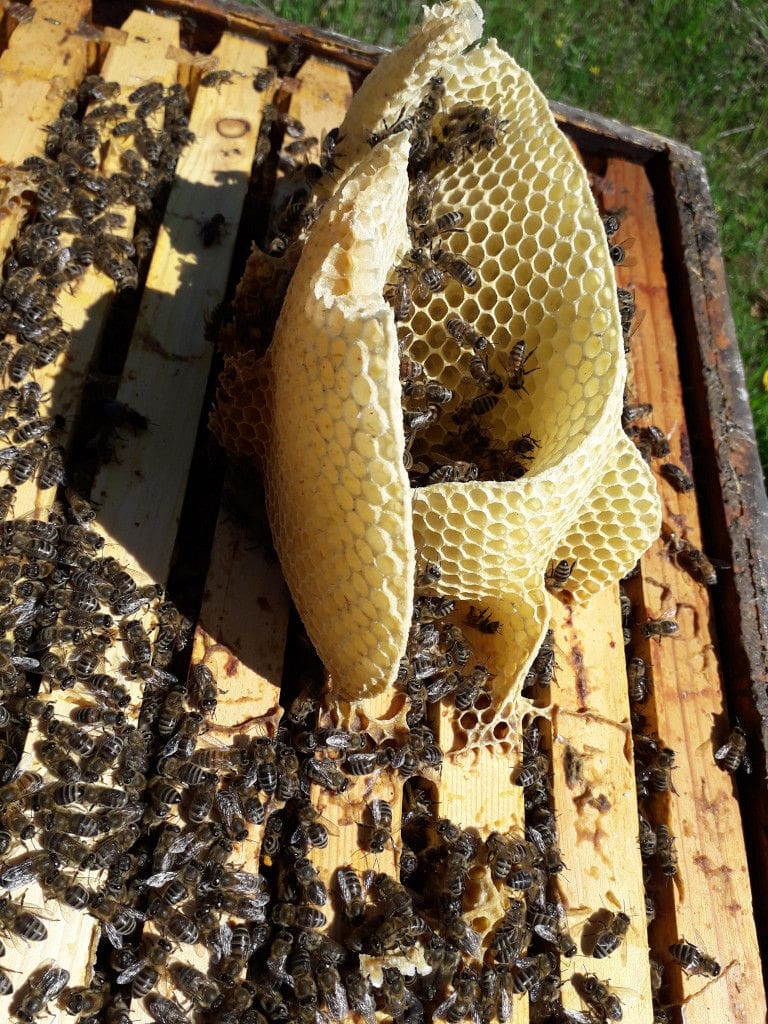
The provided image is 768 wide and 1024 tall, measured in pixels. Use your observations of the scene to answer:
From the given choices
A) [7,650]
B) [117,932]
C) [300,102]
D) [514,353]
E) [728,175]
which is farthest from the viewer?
[728,175]

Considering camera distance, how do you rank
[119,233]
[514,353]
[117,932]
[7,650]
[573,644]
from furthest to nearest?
[119,233]
[573,644]
[514,353]
[7,650]
[117,932]

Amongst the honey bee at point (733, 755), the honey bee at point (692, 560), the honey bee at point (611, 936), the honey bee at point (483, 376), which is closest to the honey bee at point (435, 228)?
the honey bee at point (483, 376)

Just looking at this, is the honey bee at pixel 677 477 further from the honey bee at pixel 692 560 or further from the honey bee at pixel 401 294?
the honey bee at pixel 401 294

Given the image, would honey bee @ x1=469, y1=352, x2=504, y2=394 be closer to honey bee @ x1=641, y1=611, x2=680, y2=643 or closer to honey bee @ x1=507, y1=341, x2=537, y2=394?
honey bee @ x1=507, y1=341, x2=537, y2=394

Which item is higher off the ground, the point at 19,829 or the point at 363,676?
the point at 363,676

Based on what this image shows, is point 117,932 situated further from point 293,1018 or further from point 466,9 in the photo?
point 466,9

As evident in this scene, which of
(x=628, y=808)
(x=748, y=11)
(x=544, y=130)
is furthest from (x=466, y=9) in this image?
(x=748, y=11)

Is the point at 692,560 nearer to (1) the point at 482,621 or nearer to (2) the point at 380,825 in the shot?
(1) the point at 482,621
